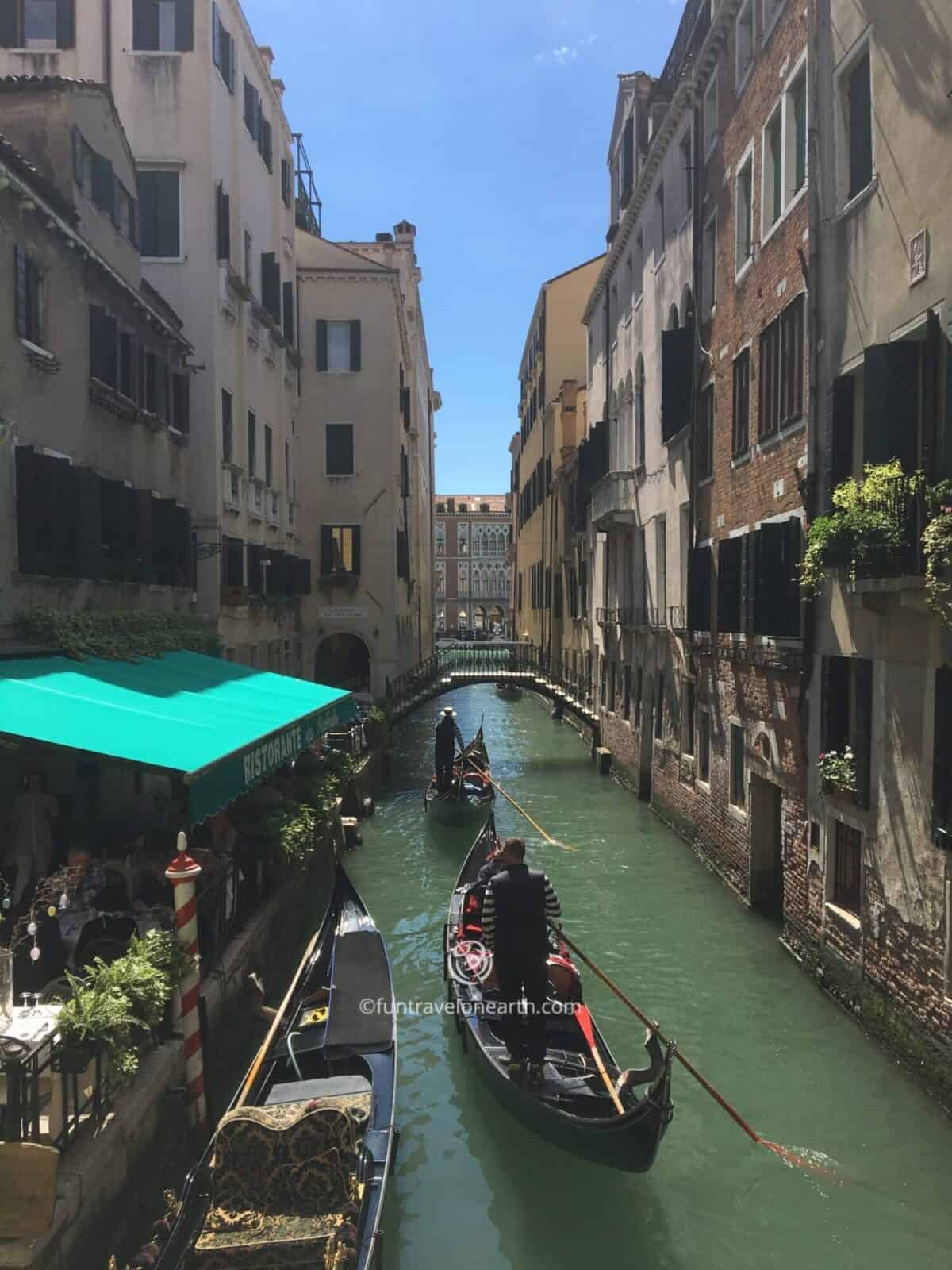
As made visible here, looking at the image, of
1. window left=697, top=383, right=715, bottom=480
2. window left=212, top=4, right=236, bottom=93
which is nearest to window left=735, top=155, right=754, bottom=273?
window left=697, top=383, right=715, bottom=480

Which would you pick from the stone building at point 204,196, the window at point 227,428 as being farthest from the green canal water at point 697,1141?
the window at point 227,428

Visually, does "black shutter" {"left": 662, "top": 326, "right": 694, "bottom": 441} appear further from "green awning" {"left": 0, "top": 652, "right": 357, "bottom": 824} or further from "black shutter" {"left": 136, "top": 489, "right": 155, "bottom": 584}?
"black shutter" {"left": 136, "top": 489, "right": 155, "bottom": 584}

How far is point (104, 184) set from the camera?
11.4 metres

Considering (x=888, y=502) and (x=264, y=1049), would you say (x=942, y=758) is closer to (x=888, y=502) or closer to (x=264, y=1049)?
(x=888, y=502)

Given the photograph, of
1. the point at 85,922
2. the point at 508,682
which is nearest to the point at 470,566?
the point at 508,682

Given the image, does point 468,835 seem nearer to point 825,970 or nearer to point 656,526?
point 656,526

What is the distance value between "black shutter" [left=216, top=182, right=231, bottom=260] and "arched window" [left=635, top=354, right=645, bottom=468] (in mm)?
7832

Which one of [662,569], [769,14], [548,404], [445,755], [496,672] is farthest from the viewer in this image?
[548,404]

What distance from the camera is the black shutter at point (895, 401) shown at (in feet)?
22.9

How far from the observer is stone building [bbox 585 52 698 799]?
48.9 feet

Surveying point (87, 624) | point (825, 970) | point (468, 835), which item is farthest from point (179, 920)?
point (468, 835)

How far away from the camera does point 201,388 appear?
50.6 ft

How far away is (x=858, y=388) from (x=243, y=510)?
11.8m

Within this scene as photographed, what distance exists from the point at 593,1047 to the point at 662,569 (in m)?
11.3
